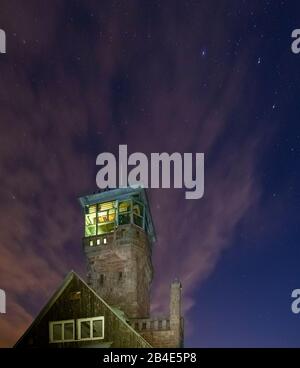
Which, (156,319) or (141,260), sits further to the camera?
(141,260)

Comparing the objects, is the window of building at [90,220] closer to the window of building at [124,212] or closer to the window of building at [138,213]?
the window of building at [124,212]

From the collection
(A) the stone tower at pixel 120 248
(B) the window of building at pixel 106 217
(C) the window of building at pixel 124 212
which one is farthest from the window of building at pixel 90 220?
(C) the window of building at pixel 124 212

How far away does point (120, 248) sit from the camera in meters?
42.7

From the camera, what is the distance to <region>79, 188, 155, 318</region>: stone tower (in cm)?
4147

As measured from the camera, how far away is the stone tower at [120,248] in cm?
4147

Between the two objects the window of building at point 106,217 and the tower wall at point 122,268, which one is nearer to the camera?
the tower wall at point 122,268

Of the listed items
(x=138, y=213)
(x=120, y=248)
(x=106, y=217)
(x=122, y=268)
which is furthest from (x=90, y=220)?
(x=122, y=268)

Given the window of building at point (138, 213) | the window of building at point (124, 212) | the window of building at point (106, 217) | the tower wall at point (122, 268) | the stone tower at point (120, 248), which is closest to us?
the tower wall at point (122, 268)

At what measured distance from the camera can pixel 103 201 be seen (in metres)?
46.4

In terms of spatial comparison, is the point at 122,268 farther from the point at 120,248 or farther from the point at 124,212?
the point at 124,212
